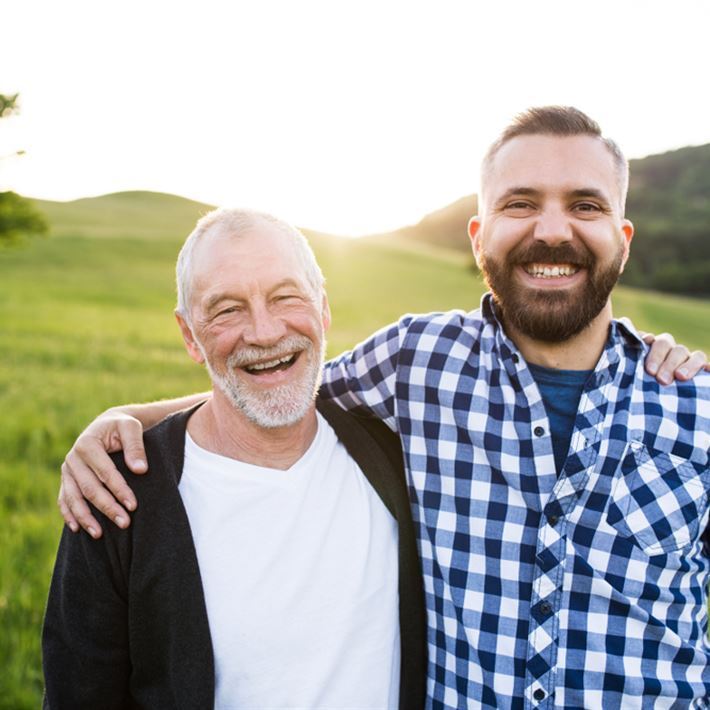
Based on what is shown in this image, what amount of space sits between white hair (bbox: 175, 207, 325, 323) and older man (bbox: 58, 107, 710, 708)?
1.64 ft

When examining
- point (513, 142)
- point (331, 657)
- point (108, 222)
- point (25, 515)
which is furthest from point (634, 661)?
point (108, 222)

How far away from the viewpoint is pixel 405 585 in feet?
8.05

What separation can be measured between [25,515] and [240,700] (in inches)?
124

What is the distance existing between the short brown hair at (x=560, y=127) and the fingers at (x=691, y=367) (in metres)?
0.69

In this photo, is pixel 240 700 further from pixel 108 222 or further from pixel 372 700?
pixel 108 222

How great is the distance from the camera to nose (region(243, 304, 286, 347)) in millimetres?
2451

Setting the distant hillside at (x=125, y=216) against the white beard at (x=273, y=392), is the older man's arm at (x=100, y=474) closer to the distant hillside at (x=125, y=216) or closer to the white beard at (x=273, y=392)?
the white beard at (x=273, y=392)

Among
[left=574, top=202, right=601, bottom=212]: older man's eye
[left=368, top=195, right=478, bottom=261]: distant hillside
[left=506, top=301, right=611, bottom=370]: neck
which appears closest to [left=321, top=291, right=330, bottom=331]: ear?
[left=506, top=301, right=611, bottom=370]: neck

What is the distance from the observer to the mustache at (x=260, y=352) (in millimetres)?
2500

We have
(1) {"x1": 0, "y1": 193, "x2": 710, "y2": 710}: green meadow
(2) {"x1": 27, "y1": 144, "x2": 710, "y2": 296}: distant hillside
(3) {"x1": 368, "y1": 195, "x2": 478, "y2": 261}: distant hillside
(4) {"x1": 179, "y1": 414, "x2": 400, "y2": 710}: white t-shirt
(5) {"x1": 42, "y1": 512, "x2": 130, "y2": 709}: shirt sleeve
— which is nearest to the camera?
(5) {"x1": 42, "y1": 512, "x2": 130, "y2": 709}: shirt sleeve

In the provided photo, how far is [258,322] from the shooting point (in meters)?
2.46

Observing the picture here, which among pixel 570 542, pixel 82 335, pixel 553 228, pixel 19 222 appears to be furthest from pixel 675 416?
pixel 82 335

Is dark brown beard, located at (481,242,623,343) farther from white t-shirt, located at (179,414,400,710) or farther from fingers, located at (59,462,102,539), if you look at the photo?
fingers, located at (59,462,102,539)

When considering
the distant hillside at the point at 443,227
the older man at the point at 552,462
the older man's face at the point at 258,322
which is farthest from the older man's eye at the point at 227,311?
the distant hillside at the point at 443,227
